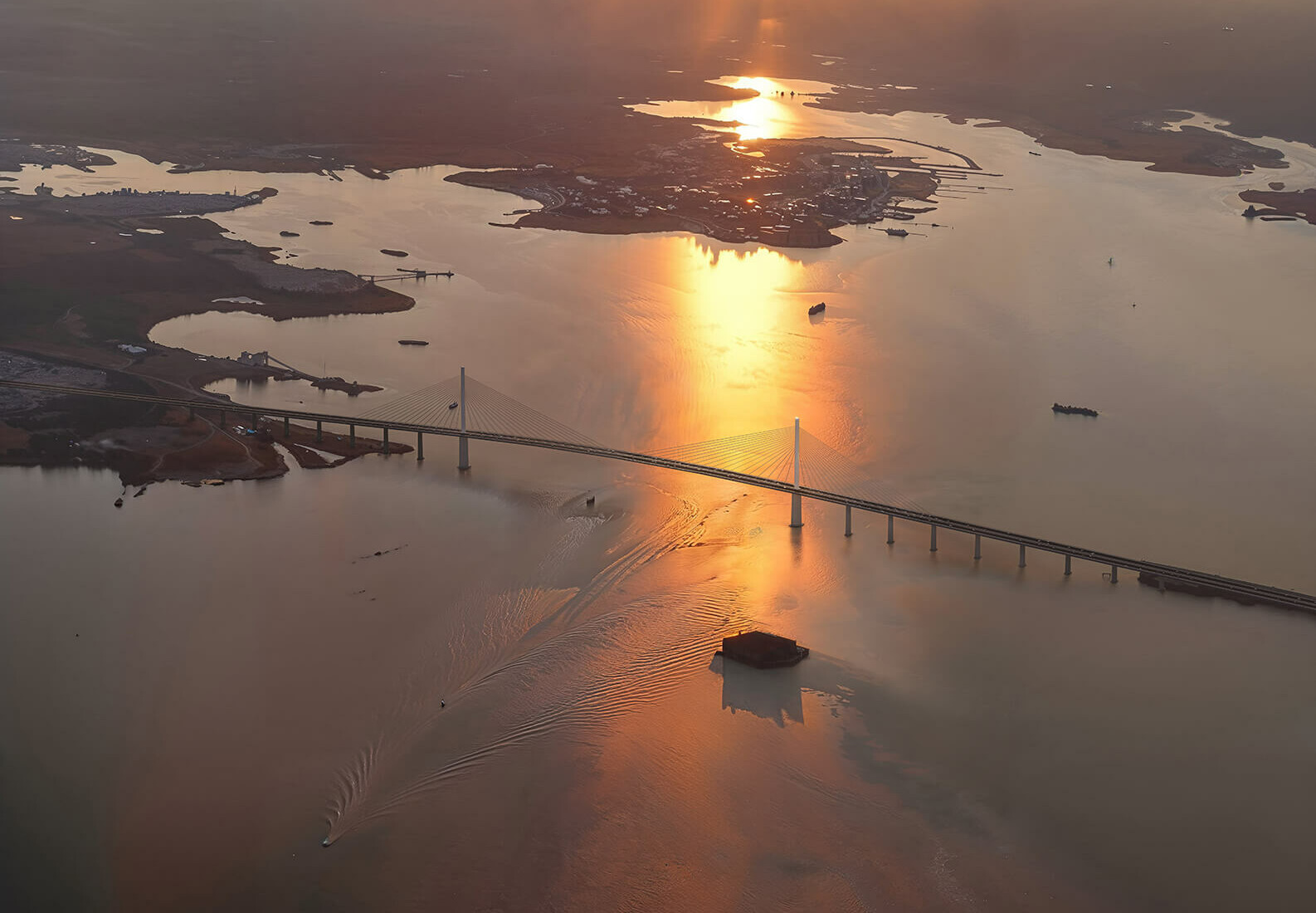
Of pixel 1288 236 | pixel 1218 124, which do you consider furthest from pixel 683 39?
pixel 1288 236

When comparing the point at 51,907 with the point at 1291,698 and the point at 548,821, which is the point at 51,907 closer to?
the point at 548,821

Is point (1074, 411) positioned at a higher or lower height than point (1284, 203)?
lower

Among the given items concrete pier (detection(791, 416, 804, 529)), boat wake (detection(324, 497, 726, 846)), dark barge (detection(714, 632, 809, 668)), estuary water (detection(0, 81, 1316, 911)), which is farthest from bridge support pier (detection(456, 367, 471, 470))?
dark barge (detection(714, 632, 809, 668))

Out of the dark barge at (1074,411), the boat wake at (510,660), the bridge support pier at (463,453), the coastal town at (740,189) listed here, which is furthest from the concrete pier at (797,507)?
the coastal town at (740,189)

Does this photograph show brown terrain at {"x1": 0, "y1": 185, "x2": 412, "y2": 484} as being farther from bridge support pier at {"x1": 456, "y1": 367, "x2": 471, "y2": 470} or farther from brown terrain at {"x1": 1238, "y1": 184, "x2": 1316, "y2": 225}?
brown terrain at {"x1": 1238, "y1": 184, "x2": 1316, "y2": 225}

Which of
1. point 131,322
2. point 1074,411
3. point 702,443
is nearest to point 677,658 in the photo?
point 702,443

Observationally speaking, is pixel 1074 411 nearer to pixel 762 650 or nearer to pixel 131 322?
pixel 762 650


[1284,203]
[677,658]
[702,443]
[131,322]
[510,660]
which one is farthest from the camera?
[1284,203]
